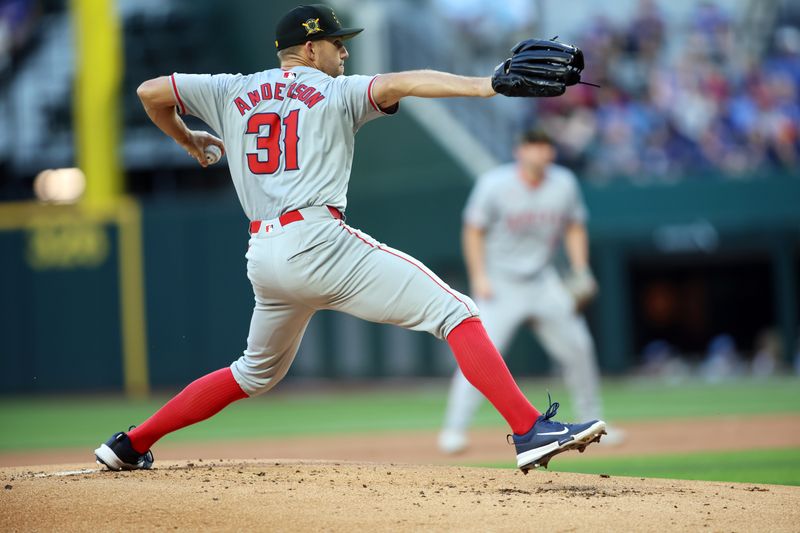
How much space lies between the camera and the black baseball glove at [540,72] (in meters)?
4.13

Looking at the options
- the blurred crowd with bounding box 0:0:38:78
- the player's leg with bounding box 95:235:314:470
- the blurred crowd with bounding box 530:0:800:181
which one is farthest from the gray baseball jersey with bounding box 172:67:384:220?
the blurred crowd with bounding box 0:0:38:78

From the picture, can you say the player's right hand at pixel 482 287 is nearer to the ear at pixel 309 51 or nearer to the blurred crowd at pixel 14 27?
the ear at pixel 309 51

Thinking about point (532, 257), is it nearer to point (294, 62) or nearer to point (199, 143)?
point (199, 143)

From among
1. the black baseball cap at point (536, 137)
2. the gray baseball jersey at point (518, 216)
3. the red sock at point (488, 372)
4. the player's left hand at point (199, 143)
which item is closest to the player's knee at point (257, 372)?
the red sock at point (488, 372)

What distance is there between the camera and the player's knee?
4.75 metres

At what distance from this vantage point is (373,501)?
420cm

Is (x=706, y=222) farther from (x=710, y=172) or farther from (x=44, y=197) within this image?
(x=44, y=197)

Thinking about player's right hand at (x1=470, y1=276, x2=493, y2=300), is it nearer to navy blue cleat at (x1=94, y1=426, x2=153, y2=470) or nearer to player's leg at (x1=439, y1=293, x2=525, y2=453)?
player's leg at (x1=439, y1=293, x2=525, y2=453)

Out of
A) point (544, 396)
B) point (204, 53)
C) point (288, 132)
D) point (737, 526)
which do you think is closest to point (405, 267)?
point (288, 132)

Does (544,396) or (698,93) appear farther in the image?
(698,93)

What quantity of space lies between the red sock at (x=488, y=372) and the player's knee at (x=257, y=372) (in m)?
0.77

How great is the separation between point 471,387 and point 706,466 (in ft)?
5.25

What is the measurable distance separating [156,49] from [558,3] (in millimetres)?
6246

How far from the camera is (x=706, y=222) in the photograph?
15.2m
